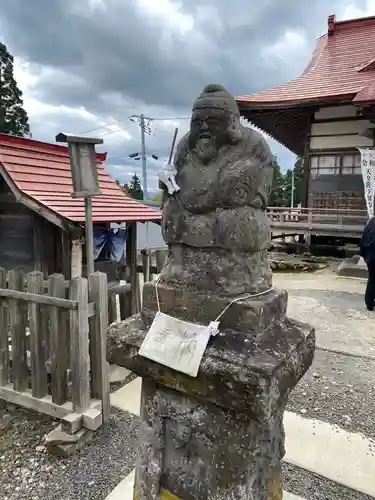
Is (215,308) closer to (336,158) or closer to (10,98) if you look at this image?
(336,158)

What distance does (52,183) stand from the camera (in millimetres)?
4793

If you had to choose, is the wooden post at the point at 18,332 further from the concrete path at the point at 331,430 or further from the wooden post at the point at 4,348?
the concrete path at the point at 331,430

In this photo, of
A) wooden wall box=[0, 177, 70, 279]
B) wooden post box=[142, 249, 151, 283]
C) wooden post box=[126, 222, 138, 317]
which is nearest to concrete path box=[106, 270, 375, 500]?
wooden post box=[142, 249, 151, 283]

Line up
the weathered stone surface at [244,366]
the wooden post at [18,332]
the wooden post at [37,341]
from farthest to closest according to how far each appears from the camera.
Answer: the wooden post at [18,332] < the wooden post at [37,341] < the weathered stone surface at [244,366]

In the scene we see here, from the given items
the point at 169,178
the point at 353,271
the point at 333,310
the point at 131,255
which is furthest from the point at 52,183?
the point at 353,271

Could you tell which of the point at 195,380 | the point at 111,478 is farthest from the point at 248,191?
the point at 111,478

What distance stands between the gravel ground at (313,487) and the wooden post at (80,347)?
154 cm

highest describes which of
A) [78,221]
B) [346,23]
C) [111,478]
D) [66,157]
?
[346,23]

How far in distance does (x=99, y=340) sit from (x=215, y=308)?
5.74 feet

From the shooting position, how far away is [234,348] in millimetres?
1382

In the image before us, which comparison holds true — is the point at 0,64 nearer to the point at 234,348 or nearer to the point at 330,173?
the point at 330,173

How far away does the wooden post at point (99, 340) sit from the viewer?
288cm

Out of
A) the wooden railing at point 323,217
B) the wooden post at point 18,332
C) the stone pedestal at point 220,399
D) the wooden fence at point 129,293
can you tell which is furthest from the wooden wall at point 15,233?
the wooden railing at point 323,217

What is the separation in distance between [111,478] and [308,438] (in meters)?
1.50
